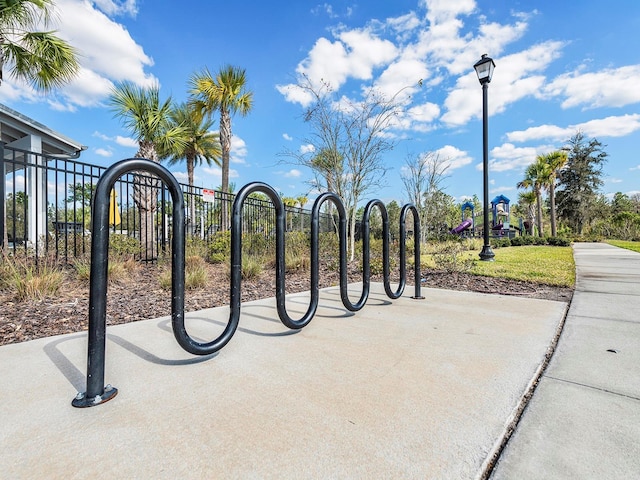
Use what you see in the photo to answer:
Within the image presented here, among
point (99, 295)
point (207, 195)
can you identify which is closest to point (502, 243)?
point (207, 195)

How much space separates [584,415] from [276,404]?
132 cm

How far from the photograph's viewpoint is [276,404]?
4.72 feet

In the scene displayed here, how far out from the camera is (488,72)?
24.9 ft

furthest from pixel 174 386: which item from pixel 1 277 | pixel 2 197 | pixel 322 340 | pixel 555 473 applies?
pixel 2 197

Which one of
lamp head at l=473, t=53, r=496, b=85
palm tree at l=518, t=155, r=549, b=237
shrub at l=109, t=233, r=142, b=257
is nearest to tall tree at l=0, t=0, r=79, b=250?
shrub at l=109, t=233, r=142, b=257

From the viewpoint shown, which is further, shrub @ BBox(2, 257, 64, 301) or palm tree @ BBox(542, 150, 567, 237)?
palm tree @ BBox(542, 150, 567, 237)

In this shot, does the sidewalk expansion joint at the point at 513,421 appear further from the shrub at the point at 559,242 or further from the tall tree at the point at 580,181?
the tall tree at the point at 580,181

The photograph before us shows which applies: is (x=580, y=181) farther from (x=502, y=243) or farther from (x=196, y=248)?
(x=196, y=248)

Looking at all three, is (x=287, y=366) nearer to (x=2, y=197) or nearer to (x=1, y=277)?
(x=1, y=277)

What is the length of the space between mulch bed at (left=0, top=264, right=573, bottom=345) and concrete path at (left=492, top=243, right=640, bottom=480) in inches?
80.1

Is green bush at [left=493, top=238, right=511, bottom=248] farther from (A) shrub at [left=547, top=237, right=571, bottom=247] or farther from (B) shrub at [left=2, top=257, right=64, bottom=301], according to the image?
(B) shrub at [left=2, top=257, right=64, bottom=301]

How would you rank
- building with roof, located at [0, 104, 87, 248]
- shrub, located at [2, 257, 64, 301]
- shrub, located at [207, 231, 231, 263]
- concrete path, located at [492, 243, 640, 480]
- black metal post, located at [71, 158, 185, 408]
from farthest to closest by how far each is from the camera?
building with roof, located at [0, 104, 87, 248] → shrub, located at [207, 231, 231, 263] → shrub, located at [2, 257, 64, 301] → black metal post, located at [71, 158, 185, 408] → concrete path, located at [492, 243, 640, 480]

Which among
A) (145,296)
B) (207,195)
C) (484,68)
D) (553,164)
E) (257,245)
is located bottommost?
(145,296)

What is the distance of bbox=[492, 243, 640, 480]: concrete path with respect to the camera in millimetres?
1041
